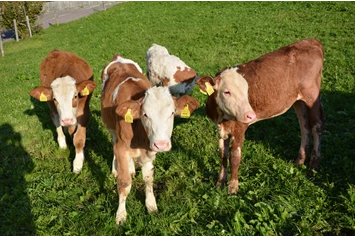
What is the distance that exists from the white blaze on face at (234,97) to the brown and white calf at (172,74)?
3.28 metres

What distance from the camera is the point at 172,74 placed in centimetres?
840

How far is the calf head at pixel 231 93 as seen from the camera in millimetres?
4535

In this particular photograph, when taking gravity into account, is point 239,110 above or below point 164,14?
above

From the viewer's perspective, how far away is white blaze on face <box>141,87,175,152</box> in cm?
388

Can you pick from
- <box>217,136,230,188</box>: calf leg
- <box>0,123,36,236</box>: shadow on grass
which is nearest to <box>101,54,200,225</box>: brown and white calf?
<box>217,136,230,188</box>: calf leg

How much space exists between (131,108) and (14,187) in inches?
107

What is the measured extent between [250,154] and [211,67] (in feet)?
19.9

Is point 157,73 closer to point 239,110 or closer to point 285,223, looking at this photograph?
point 239,110

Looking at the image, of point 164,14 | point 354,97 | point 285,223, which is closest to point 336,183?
point 285,223

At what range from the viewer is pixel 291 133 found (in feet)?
21.8

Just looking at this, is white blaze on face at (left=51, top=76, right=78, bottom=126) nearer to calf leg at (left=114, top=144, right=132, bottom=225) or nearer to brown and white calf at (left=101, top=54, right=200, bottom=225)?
brown and white calf at (left=101, top=54, right=200, bottom=225)

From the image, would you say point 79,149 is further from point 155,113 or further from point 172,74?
point 172,74

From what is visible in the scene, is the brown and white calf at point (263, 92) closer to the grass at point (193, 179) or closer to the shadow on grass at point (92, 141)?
the grass at point (193, 179)

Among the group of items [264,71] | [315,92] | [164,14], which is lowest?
[164,14]
